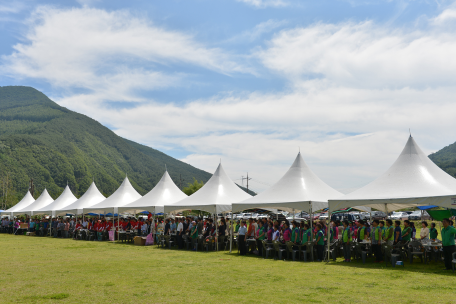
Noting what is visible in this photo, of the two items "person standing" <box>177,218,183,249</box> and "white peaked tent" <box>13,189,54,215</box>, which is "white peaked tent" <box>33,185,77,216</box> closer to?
"white peaked tent" <box>13,189,54,215</box>

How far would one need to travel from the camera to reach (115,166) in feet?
502

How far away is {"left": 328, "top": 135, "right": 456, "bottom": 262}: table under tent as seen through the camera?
11.1 m

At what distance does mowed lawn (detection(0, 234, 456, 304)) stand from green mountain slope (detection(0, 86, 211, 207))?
65881 millimetres

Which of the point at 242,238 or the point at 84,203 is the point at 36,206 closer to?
the point at 84,203

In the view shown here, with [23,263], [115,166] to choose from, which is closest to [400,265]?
[23,263]

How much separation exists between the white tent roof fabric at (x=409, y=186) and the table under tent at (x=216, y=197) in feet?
21.9

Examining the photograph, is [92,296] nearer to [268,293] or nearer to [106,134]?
[268,293]

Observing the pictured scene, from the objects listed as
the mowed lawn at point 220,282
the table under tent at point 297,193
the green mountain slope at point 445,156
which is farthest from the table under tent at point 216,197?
the green mountain slope at point 445,156

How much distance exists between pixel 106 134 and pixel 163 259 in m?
173

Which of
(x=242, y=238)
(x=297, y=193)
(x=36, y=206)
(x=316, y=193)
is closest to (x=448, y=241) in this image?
(x=316, y=193)

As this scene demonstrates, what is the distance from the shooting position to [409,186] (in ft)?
39.0

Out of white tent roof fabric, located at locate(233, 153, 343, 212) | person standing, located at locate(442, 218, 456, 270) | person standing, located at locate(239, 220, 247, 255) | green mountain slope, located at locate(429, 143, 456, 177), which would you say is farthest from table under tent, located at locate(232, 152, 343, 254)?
green mountain slope, located at locate(429, 143, 456, 177)

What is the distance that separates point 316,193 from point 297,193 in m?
0.77

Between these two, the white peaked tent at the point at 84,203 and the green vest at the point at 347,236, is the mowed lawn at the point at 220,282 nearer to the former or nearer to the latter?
the green vest at the point at 347,236
